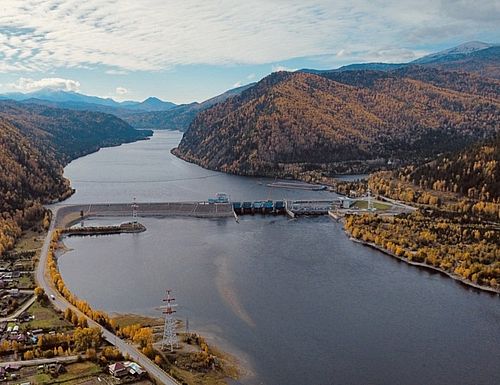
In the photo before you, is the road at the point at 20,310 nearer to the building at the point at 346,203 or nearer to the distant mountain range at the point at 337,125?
the building at the point at 346,203

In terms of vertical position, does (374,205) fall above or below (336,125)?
below

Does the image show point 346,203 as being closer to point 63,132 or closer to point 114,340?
point 114,340

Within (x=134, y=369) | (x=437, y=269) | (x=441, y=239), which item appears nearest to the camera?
(x=134, y=369)

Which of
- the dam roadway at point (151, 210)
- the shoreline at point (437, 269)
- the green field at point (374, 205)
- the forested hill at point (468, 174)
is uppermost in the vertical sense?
the forested hill at point (468, 174)

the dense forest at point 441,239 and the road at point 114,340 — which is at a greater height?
the dense forest at point 441,239

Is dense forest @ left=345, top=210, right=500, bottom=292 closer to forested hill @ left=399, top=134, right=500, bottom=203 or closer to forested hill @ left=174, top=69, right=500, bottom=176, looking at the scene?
forested hill @ left=399, top=134, right=500, bottom=203

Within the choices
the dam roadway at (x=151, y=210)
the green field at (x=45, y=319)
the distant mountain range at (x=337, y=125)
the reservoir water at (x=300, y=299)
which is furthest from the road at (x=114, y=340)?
the distant mountain range at (x=337, y=125)

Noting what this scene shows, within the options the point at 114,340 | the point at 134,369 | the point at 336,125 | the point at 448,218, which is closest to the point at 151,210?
the point at 448,218
